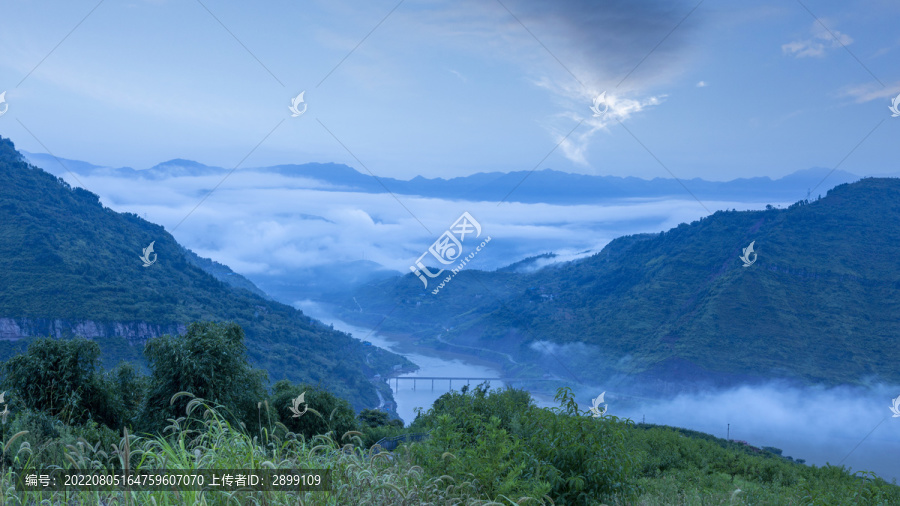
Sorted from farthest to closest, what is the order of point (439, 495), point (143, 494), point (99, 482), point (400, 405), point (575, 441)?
point (400, 405) < point (575, 441) < point (439, 495) < point (99, 482) < point (143, 494)

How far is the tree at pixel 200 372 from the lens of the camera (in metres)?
13.3

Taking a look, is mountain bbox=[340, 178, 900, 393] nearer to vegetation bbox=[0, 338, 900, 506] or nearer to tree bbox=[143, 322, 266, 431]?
tree bbox=[143, 322, 266, 431]

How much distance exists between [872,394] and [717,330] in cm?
2518

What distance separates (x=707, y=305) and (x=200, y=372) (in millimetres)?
95460

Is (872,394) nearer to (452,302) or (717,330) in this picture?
(717,330)

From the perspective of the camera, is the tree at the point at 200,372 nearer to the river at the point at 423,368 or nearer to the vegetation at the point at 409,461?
the vegetation at the point at 409,461

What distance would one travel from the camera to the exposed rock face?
135 feet

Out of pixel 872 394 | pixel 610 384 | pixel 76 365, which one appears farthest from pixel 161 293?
pixel 872 394

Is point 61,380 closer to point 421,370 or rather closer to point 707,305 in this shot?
point 421,370

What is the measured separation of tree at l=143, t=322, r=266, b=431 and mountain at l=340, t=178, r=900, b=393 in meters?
82.9

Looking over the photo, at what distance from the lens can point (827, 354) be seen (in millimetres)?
90438

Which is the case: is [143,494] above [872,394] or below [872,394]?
above

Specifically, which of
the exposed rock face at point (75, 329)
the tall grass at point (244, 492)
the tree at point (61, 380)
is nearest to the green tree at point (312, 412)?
the tree at point (61, 380)

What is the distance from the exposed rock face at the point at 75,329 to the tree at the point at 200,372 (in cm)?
3039
